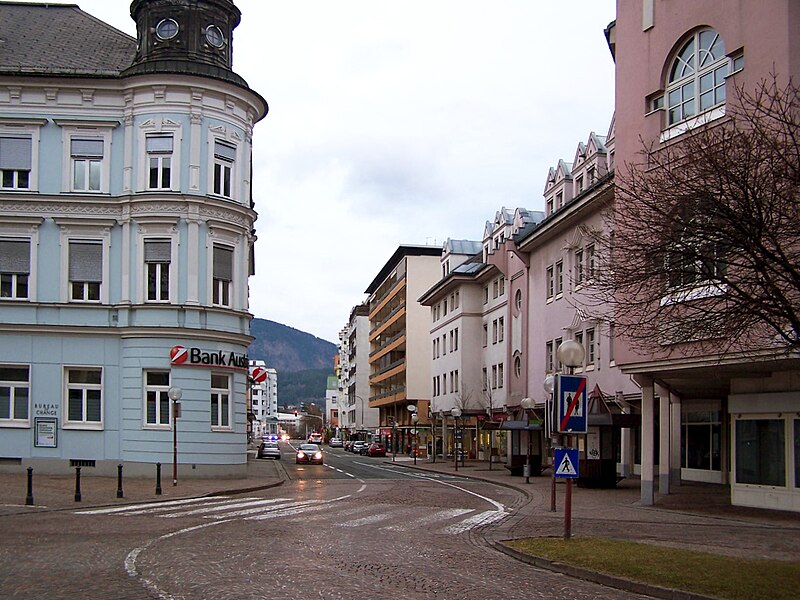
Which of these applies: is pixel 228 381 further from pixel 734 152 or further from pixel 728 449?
pixel 734 152

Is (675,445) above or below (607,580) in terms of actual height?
below

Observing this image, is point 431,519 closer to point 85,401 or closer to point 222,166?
point 85,401

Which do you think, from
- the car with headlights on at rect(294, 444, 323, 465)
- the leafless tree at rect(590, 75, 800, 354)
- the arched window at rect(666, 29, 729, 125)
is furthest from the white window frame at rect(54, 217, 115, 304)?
the car with headlights on at rect(294, 444, 323, 465)

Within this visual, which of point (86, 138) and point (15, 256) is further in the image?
point (86, 138)

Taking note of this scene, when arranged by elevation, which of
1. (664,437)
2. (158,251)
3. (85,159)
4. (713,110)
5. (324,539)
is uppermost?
(85,159)

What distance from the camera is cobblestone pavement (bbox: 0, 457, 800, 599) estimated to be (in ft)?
38.2

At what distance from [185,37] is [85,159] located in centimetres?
565

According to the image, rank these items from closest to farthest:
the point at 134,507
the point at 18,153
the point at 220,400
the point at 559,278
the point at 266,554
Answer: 1. the point at 266,554
2. the point at 134,507
3. the point at 18,153
4. the point at 220,400
5. the point at 559,278

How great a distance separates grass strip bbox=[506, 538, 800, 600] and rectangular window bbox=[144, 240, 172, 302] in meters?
20.6

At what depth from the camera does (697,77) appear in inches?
902

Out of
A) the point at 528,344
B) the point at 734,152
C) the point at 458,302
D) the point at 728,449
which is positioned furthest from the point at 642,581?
the point at 458,302

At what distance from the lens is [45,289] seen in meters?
33.7

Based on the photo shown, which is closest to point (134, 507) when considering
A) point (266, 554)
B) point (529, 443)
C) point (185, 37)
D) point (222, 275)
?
point (266, 554)

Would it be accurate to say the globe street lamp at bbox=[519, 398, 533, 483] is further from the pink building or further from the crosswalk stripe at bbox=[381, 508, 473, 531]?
the crosswalk stripe at bbox=[381, 508, 473, 531]
